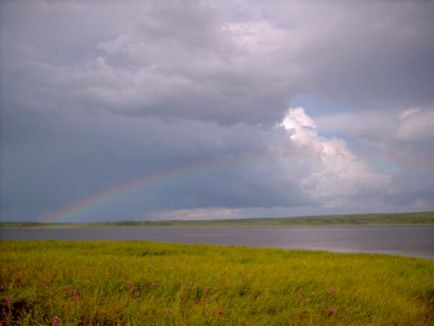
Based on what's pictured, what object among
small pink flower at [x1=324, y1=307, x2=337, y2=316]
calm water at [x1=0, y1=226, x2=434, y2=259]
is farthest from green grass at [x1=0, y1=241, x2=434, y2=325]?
calm water at [x1=0, y1=226, x2=434, y2=259]

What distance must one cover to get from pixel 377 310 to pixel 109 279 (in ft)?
21.2

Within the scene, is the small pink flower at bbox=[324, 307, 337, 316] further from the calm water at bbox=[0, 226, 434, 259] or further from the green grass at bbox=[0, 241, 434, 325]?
the calm water at bbox=[0, 226, 434, 259]

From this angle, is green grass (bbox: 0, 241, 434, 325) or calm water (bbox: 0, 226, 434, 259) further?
calm water (bbox: 0, 226, 434, 259)

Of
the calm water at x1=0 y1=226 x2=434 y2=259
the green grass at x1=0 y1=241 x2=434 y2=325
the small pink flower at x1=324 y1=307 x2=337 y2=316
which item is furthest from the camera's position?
the calm water at x1=0 y1=226 x2=434 y2=259

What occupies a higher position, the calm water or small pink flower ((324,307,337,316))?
small pink flower ((324,307,337,316))

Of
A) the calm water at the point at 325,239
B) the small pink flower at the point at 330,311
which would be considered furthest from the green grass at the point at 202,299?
the calm water at the point at 325,239

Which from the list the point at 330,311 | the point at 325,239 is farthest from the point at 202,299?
the point at 325,239

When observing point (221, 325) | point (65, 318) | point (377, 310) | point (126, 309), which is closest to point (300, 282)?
point (377, 310)

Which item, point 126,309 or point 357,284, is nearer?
point 126,309

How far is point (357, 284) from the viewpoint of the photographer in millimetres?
11906

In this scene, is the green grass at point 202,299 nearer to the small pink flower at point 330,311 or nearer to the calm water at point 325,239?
the small pink flower at point 330,311

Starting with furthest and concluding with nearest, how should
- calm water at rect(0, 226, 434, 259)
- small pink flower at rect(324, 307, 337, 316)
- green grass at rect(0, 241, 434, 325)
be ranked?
calm water at rect(0, 226, 434, 259) < small pink flower at rect(324, 307, 337, 316) < green grass at rect(0, 241, 434, 325)

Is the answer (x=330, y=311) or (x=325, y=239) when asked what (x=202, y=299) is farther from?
(x=325, y=239)

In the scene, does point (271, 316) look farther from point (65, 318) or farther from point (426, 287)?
point (426, 287)
